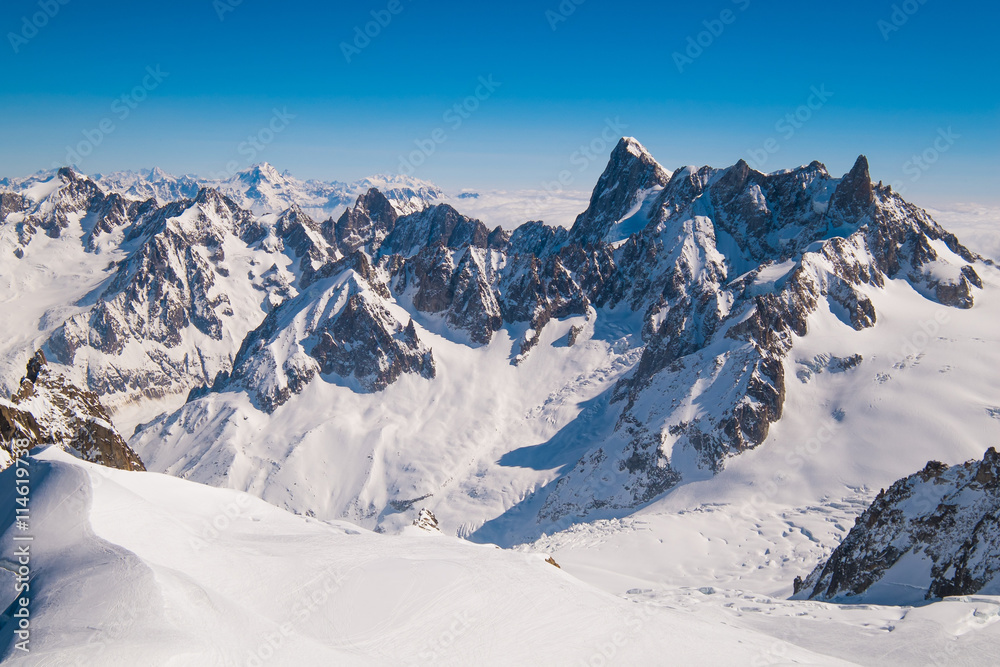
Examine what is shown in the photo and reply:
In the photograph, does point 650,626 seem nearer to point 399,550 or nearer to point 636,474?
point 399,550

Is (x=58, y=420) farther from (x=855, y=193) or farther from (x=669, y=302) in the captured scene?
(x=855, y=193)

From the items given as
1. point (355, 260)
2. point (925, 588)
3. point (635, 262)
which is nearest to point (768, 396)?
point (925, 588)

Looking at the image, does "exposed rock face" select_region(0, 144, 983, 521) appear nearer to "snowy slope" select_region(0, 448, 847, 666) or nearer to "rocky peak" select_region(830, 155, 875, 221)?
"rocky peak" select_region(830, 155, 875, 221)

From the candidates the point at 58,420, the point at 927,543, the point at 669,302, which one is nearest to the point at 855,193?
the point at 669,302

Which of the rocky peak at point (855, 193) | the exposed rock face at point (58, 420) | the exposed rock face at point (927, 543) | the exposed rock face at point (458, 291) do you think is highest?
the rocky peak at point (855, 193)

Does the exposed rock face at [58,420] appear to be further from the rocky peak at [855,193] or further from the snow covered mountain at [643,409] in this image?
the rocky peak at [855,193]

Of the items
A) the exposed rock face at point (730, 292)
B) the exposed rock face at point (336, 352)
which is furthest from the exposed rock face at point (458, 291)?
the exposed rock face at point (336, 352)
